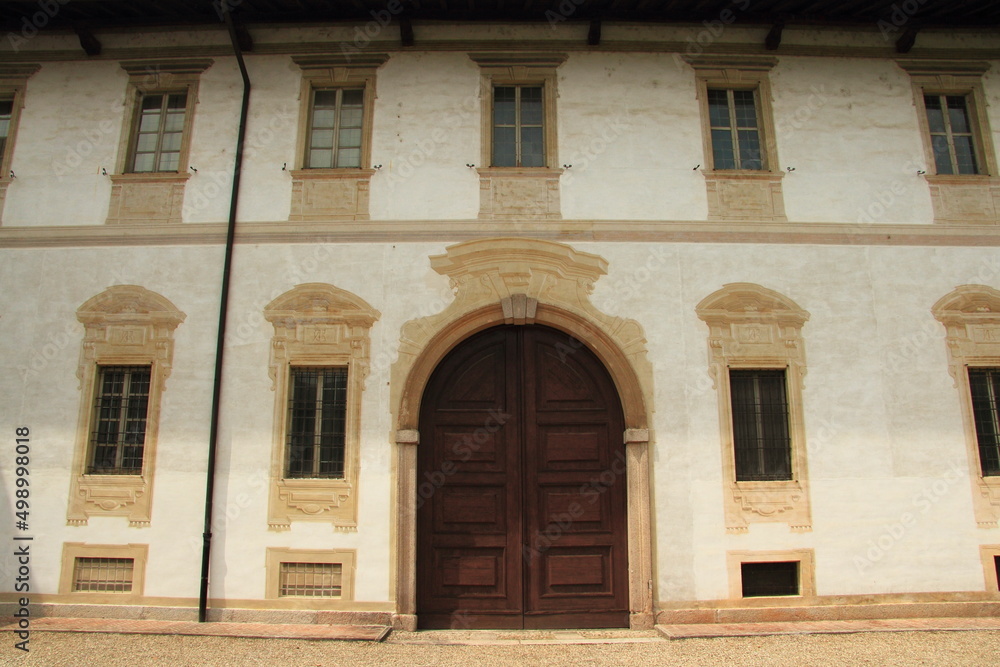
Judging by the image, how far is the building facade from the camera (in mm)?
7719

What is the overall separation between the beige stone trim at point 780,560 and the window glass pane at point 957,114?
594cm

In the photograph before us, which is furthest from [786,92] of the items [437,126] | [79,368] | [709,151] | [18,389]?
[18,389]

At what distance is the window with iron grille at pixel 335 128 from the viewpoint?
344 inches

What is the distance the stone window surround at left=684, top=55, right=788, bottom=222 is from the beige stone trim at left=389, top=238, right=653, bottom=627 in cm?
181

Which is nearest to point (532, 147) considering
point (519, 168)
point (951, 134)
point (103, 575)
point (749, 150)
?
point (519, 168)

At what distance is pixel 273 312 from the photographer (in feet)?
26.8

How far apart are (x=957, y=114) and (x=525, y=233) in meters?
6.08

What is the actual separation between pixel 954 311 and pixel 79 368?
34.9 ft

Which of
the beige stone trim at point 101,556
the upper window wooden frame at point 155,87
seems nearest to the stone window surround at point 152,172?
the upper window wooden frame at point 155,87

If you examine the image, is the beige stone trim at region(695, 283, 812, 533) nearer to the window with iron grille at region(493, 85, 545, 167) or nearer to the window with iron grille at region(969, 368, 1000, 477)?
the window with iron grille at region(969, 368, 1000, 477)

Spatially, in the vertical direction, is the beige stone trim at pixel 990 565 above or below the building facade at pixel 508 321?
below

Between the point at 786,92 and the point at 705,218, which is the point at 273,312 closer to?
the point at 705,218

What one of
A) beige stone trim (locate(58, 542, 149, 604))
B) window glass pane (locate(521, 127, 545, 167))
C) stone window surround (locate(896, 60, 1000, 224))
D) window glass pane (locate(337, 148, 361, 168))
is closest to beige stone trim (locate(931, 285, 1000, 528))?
stone window surround (locate(896, 60, 1000, 224))

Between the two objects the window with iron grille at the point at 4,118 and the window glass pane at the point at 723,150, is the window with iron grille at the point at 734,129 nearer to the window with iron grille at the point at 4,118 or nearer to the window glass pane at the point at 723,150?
the window glass pane at the point at 723,150
